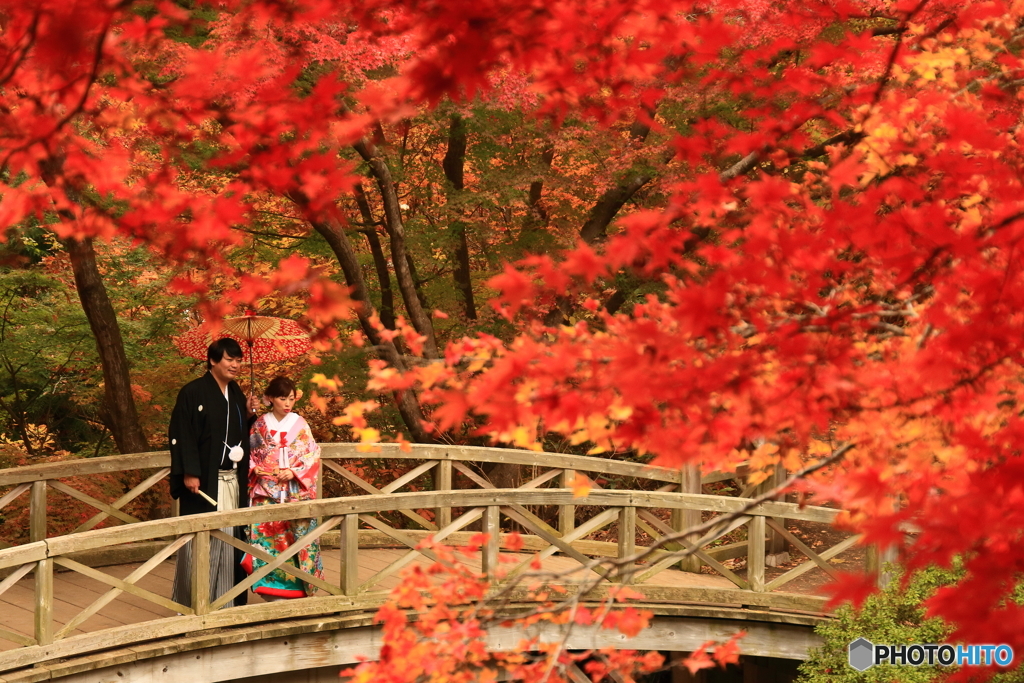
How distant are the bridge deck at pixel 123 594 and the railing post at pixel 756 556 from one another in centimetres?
41

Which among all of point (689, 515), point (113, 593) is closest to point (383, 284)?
point (689, 515)

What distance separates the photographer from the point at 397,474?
1242cm

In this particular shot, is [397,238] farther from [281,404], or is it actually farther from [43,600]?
[43,600]

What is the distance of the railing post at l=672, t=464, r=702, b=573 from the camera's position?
778 cm

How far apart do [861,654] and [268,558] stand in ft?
12.1

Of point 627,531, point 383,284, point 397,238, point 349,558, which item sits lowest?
point 349,558

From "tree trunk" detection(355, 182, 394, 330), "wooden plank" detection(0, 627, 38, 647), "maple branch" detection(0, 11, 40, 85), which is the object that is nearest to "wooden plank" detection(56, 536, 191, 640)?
"wooden plank" detection(0, 627, 38, 647)

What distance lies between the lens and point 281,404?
6.15 meters

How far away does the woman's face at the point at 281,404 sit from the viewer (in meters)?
6.14

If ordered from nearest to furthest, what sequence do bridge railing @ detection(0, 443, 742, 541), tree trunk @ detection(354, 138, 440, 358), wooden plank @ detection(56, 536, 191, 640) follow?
wooden plank @ detection(56, 536, 191, 640), bridge railing @ detection(0, 443, 742, 541), tree trunk @ detection(354, 138, 440, 358)

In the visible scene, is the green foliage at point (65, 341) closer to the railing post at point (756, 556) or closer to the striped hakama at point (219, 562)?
the striped hakama at point (219, 562)

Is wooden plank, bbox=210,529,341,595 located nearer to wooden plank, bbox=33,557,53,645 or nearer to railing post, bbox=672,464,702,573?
wooden plank, bbox=33,557,53,645

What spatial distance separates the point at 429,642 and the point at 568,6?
12.2 feet

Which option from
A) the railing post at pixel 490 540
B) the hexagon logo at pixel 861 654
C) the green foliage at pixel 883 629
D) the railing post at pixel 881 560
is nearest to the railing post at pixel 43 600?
the railing post at pixel 490 540
